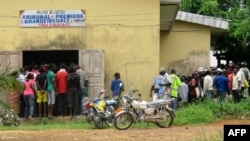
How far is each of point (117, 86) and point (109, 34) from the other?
1648mm

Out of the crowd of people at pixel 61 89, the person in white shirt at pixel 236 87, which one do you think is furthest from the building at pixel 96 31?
the person in white shirt at pixel 236 87

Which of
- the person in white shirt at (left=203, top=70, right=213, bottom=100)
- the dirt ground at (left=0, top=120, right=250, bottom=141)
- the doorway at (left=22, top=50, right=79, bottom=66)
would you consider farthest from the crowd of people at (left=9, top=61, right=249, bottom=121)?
the dirt ground at (left=0, top=120, right=250, bottom=141)

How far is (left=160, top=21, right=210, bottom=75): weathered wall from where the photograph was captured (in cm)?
2116

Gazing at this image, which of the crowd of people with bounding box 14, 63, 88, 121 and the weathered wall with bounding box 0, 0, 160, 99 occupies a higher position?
the weathered wall with bounding box 0, 0, 160, 99

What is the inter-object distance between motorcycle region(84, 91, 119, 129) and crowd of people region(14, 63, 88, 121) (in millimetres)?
1832

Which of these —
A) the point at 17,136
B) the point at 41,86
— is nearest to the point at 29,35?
the point at 41,86

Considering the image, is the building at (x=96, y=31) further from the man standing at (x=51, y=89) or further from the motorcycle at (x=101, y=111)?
the motorcycle at (x=101, y=111)

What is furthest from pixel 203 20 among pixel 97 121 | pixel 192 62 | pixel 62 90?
pixel 97 121

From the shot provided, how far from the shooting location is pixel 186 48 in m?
21.3

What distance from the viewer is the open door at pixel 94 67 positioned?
650 inches

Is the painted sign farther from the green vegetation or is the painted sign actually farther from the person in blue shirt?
the green vegetation

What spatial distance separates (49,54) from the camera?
19844 mm

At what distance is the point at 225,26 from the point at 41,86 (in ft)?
27.1

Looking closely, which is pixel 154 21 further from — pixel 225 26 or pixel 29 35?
pixel 225 26
